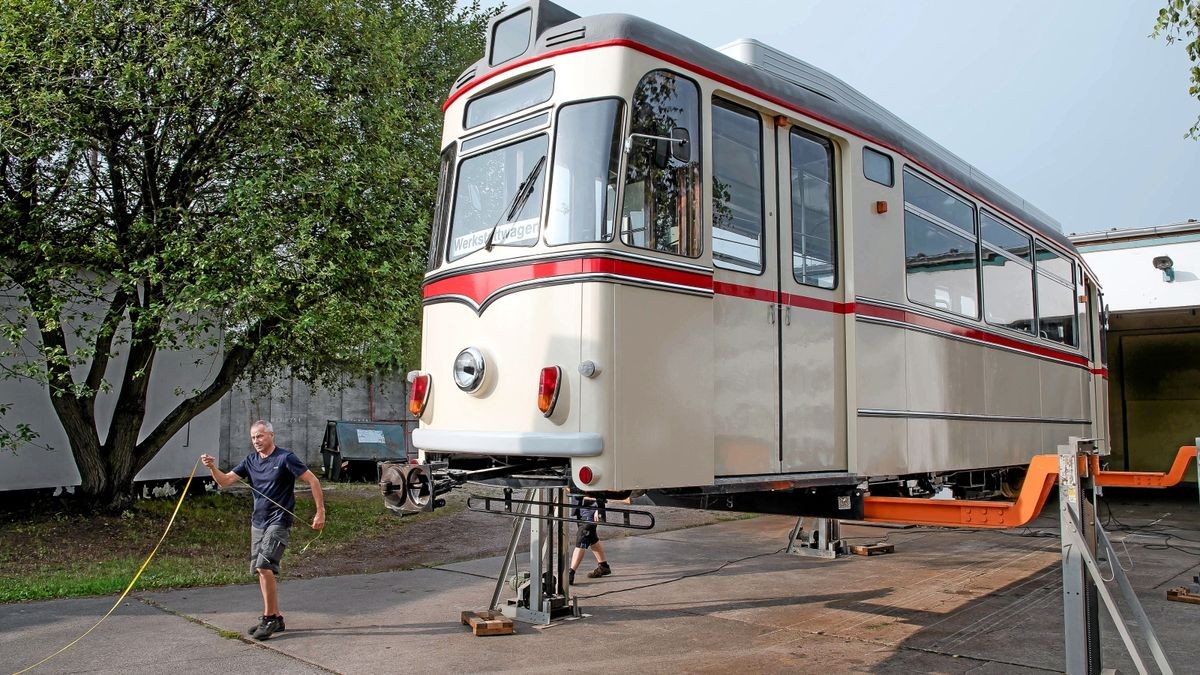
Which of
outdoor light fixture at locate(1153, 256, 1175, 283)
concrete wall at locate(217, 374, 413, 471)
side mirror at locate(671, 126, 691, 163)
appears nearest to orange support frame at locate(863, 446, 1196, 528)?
side mirror at locate(671, 126, 691, 163)

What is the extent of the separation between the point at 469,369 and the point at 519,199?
1053 millimetres

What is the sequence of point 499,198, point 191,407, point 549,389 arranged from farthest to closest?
point 191,407 → point 499,198 → point 549,389

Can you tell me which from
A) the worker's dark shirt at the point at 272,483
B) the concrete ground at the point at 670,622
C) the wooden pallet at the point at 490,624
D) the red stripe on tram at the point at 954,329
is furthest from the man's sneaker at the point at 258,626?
the red stripe on tram at the point at 954,329

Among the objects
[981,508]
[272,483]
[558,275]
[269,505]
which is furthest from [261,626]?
[981,508]

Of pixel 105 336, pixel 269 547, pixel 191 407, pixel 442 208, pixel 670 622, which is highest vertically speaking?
pixel 442 208

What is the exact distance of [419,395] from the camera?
6.21 meters

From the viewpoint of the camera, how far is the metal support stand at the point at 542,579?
7.68 meters

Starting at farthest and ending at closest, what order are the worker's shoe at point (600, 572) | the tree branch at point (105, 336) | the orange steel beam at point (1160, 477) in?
the tree branch at point (105, 336) < the worker's shoe at point (600, 572) < the orange steel beam at point (1160, 477)

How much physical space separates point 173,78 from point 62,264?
8.23 feet

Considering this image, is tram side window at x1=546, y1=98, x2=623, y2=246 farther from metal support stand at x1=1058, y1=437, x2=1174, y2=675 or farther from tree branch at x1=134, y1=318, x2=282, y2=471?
tree branch at x1=134, y1=318, x2=282, y2=471

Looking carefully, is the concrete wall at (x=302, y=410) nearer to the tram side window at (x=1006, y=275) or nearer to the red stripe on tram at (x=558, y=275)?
the tram side window at (x=1006, y=275)

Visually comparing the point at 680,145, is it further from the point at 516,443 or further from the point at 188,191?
the point at 188,191

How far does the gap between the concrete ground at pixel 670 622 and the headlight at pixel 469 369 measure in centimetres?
211

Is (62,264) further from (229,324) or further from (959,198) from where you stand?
(959,198)
